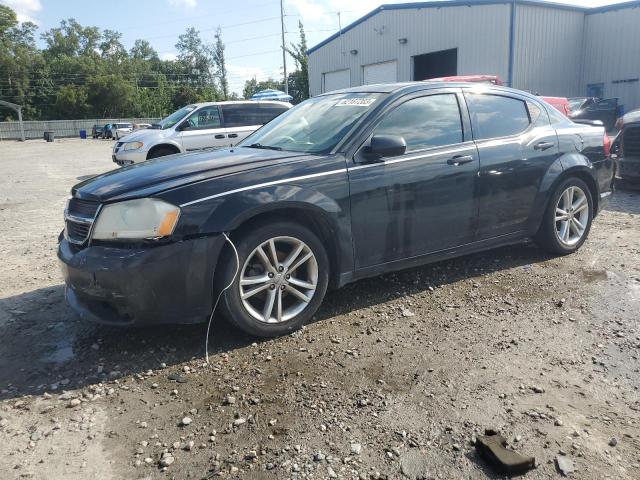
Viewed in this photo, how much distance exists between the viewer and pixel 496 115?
496 cm

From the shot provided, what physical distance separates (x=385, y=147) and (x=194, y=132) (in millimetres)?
9424

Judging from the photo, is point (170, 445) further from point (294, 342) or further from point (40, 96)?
point (40, 96)

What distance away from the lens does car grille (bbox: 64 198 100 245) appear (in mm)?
3547

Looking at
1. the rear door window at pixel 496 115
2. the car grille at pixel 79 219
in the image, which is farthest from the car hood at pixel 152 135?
the rear door window at pixel 496 115

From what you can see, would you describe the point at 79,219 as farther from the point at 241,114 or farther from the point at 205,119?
the point at 241,114

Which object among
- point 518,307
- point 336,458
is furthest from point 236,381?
point 518,307

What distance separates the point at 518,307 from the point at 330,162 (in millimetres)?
1886

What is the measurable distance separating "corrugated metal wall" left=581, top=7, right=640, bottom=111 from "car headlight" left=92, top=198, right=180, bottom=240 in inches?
1091

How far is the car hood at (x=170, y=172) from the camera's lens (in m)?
3.53

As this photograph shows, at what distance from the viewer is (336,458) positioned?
8.13ft

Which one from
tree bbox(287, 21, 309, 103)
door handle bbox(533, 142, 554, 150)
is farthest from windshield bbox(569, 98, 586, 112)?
tree bbox(287, 21, 309, 103)

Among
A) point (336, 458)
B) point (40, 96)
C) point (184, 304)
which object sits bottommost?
point (336, 458)

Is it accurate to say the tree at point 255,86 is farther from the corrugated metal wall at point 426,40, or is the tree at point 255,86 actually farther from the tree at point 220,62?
the corrugated metal wall at point 426,40

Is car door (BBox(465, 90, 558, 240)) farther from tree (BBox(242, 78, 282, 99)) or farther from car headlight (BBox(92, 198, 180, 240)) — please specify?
tree (BBox(242, 78, 282, 99))
